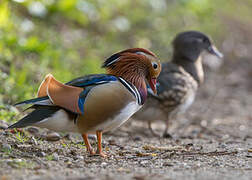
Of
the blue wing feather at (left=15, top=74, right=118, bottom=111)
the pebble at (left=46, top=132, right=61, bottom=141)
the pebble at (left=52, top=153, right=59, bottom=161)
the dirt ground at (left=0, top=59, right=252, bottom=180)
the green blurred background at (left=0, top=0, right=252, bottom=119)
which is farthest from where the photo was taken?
the green blurred background at (left=0, top=0, right=252, bottom=119)

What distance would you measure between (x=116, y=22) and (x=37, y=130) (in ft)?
16.5

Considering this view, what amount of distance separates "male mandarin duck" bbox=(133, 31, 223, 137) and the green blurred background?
1.27 m

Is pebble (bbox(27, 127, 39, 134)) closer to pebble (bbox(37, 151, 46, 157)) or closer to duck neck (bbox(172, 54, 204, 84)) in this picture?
pebble (bbox(37, 151, 46, 157))

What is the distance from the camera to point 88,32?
29.6 ft

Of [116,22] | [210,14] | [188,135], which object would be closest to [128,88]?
[188,135]

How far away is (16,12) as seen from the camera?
26.8 ft

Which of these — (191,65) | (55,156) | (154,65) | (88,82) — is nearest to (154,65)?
(154,65)

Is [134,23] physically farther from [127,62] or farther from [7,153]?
[7,153]

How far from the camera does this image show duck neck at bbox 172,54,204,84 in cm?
633

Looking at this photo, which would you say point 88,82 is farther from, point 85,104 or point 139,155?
point 139,155

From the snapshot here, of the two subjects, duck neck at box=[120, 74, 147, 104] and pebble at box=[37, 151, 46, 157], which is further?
duck neck at box=[120, 74, 147, 104]

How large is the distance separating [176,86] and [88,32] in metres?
3.76

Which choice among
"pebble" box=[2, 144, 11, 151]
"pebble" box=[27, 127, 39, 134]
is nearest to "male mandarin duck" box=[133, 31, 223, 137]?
"pebble" box=[27, 127, 39, 134]

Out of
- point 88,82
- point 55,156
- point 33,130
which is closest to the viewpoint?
point 55,156
